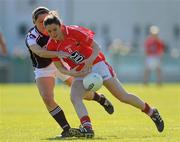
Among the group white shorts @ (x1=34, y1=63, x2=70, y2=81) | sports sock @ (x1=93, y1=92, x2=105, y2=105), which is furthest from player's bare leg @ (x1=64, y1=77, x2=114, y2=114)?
white shorts @ (x1=34, y1=63, x2=70, y2=81)

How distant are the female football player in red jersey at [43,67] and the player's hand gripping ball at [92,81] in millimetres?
712

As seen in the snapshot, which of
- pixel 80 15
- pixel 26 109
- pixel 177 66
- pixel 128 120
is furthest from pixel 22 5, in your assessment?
pixel 128 120

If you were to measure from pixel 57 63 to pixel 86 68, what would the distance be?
0.48 meters

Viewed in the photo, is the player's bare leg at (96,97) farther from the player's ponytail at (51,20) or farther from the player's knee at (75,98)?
the player's ponytail at (51,20)

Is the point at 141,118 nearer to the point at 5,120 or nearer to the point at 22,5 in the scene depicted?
the point at 5,120

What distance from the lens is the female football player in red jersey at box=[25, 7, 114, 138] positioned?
1155 cm

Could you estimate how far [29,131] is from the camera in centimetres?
1241

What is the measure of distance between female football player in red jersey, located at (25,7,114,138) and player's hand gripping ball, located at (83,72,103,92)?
2.34ft

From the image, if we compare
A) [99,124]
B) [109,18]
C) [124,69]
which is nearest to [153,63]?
[124,69]

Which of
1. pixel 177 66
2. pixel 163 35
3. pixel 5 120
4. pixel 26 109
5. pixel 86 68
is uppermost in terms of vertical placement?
pixel 86 68

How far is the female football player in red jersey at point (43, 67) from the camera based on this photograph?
11.6 m

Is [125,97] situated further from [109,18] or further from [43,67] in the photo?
[109,18]

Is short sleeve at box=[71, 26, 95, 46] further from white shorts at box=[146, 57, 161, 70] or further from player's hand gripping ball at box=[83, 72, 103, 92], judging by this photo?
white shorts at box=[146, 57, 161, 70]

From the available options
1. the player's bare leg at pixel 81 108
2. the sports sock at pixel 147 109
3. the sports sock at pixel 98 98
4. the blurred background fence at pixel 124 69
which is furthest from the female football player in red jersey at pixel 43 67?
the blurred background fence at pixel 124 69
